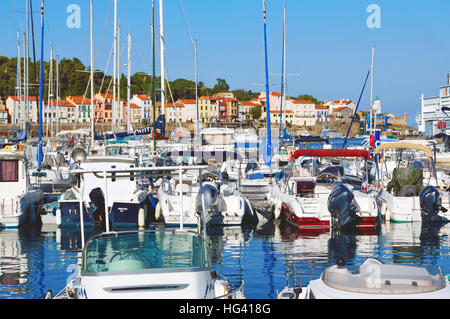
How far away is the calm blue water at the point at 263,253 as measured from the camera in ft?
43.4

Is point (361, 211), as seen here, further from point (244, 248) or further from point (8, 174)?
point (8, 174)

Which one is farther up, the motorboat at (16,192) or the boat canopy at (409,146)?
the boat canopy at (409,146)

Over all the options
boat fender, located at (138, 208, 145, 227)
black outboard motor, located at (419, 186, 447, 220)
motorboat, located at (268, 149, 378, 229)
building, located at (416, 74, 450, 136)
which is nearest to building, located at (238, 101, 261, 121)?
building, located at (416, 74, 450, 136)

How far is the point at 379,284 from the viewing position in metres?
7.26

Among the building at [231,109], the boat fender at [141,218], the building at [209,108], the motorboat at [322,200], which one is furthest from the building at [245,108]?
the boat fender at [141,218]

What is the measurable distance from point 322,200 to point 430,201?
3.82m

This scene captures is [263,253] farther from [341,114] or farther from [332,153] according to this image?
[341,114]

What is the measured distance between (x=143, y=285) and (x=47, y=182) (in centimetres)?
2307

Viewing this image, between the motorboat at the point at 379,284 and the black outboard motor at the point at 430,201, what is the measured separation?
13.3 metres

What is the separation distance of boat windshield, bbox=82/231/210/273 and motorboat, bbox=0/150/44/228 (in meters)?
12.5

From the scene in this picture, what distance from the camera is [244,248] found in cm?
1712

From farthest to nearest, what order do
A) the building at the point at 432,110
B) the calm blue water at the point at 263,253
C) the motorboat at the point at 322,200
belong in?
the building at the point at 432,110
the motorboat at the point at 322,200
the calm blue water at the point at 263,253

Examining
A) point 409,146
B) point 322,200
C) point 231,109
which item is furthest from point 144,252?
point 231,109

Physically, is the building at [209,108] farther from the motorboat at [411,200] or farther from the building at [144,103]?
the motorboat at [411,200]
